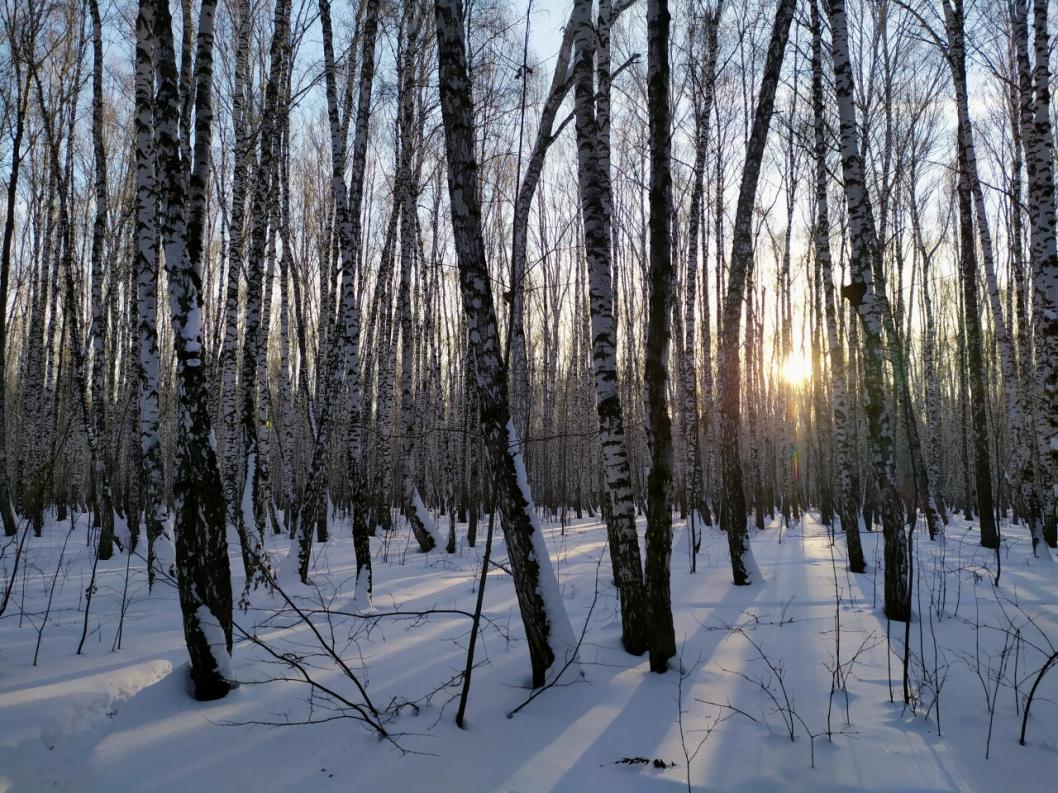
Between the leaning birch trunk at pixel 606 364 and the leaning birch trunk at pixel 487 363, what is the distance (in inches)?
27.0

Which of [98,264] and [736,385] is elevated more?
[98,264]

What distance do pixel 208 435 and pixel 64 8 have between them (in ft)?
36.6

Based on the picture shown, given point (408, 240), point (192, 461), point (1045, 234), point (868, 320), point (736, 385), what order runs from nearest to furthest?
point (192, 461), point (868, 320), point (1045, 234), point (736, 385), point (408, 240)

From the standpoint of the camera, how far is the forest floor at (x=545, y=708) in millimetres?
2592

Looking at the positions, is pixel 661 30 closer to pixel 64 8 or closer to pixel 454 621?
pixel 454 621

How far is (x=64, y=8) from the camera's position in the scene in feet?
32.3

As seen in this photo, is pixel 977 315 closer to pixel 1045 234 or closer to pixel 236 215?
pixel 1045 234

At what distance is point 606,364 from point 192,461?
2.64 metres

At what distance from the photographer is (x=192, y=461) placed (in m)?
3.27

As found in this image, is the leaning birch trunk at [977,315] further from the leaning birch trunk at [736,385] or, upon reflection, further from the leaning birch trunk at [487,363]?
the leaning birch trunk at [487,363]

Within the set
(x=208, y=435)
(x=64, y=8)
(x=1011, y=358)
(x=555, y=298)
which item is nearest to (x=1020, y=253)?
(x=1011, y=358)

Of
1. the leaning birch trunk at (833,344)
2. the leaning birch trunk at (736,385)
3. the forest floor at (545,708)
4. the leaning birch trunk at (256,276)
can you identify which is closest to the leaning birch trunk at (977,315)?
the leaning birch trunk at (833,344)

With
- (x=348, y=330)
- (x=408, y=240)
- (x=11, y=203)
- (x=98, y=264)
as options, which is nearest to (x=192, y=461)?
(x=348, y=330)

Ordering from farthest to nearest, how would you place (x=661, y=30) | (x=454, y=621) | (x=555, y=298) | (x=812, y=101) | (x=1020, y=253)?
(x=555, y=298)
(x=1020, y=253)
(x=812, y=101)
(x=454, y=621)
(x=661, y=30)
